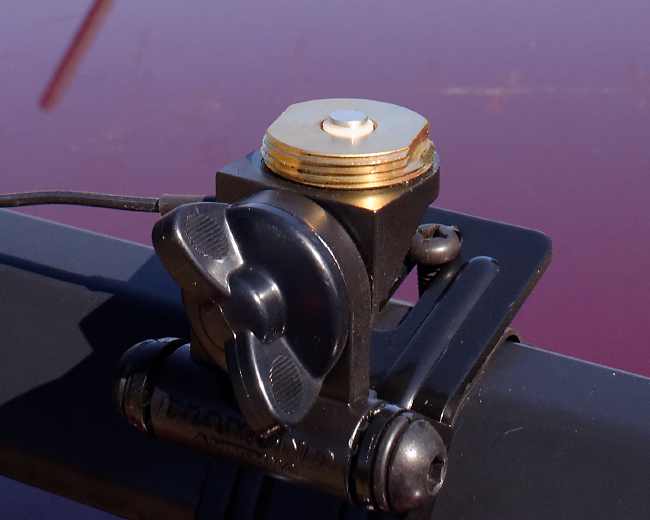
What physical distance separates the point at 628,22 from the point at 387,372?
952mm

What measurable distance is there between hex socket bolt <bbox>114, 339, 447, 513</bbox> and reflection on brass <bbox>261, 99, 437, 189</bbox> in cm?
12

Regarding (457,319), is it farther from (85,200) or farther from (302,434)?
(85,200)

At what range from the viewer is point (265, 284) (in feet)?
1.71

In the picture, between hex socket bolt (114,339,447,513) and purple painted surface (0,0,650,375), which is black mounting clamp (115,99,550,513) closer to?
hex socket bolt (114,339,447,513)

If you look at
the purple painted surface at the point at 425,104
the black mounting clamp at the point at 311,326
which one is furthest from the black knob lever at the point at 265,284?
the purple painted surface at the point at 425,104

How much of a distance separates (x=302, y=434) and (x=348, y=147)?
0.15 metres

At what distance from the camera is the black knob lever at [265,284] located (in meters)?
0.51

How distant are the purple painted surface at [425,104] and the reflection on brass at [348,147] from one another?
0.47 meters

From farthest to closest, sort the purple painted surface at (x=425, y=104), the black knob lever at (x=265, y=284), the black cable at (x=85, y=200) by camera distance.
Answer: the purple painted surface at (x=425, y=104) < the black cable at (x=85, y=200) < the black knob lever at (x=265, y=284)

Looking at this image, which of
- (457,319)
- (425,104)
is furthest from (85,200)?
(425,104)

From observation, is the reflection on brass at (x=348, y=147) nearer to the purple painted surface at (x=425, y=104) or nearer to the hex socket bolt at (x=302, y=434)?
the hex socket bolt at (x=302, y=434)

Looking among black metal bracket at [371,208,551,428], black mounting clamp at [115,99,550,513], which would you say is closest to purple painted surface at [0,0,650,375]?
black metal bracket at [371,208,551,428]

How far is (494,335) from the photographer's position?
2.07 ft

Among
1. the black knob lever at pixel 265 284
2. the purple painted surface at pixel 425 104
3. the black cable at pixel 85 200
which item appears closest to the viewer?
the black knob lever at pixel 265 284
